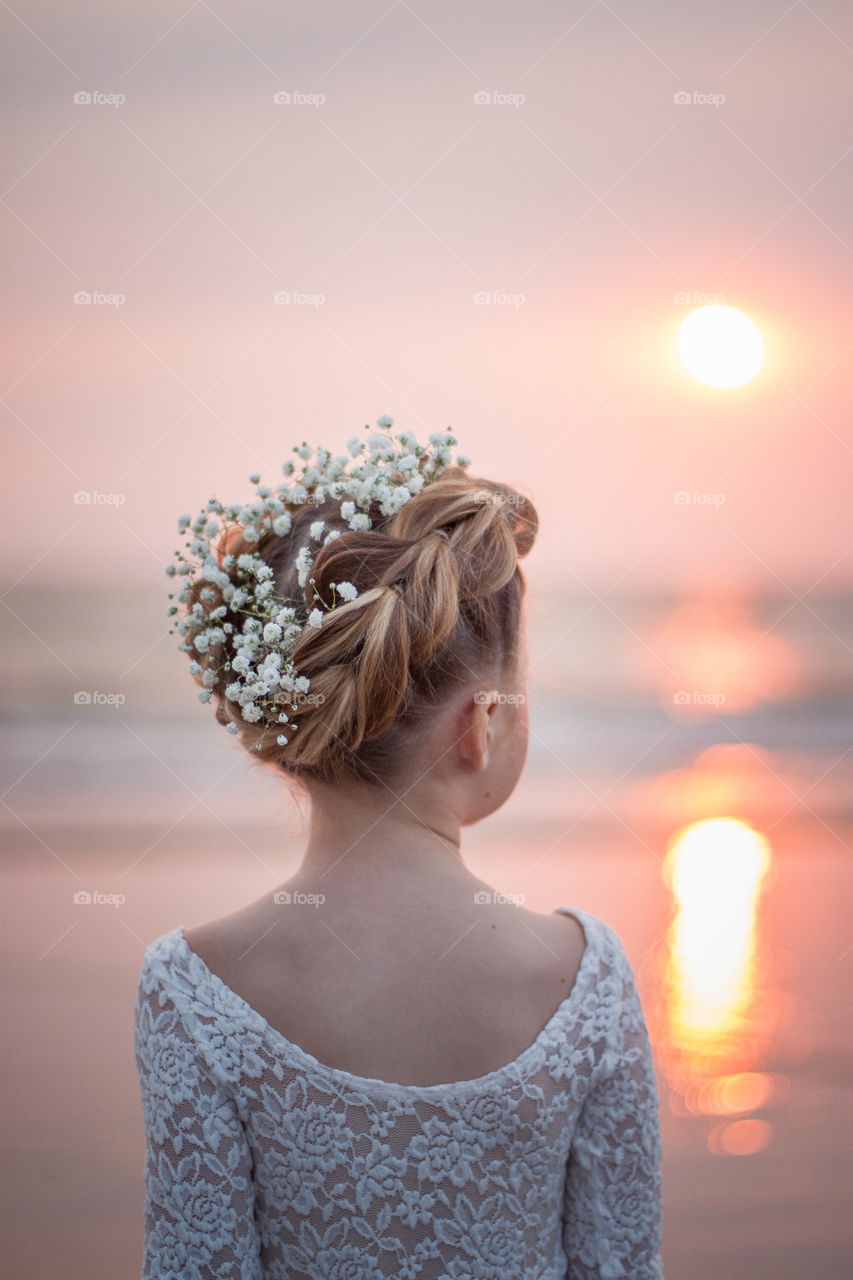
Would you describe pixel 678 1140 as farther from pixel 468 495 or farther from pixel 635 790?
pixel 635 790

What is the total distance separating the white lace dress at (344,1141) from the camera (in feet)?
3.12

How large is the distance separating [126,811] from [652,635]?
712 cm

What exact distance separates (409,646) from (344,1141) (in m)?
0.50

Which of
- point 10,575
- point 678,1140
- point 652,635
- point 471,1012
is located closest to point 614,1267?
point 471,1012
